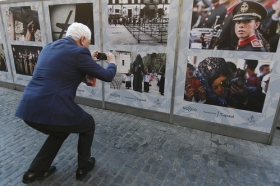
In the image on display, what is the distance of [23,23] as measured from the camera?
514cm

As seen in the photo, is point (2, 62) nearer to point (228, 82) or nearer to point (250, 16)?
point (228, 82)

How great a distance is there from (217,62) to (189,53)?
0.50 metres

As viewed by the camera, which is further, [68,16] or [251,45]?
[68,16]

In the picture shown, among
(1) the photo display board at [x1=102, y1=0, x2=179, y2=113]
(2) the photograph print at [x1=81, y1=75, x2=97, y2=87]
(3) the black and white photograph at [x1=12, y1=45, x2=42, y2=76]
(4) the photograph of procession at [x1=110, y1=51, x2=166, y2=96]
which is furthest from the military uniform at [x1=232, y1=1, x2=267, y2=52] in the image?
(3) the black and white photograph at [x1=12, y1=45, x2=42, y2=76]

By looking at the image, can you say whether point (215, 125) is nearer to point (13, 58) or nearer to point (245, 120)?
point (245, 120)

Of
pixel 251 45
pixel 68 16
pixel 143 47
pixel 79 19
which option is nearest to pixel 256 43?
pixel 251 45

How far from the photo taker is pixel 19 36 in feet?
17.6

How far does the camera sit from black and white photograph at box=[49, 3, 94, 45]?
4.17 m

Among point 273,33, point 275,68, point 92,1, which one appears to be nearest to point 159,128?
point 275,68

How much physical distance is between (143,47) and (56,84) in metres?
2.18

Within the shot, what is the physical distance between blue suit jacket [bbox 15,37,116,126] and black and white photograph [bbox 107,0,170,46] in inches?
73.8

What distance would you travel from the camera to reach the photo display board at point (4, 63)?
5766 mm

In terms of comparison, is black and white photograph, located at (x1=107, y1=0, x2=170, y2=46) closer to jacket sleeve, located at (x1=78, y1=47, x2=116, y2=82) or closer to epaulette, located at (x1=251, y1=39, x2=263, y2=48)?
epaulette, located at (x1=251, y1=39, x2=263, y2=48)

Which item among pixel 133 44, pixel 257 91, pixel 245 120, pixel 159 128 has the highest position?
pixel 133 44
